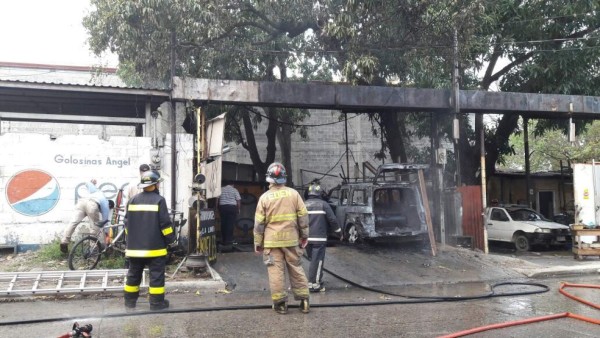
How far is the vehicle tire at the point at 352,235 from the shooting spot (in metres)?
12.3

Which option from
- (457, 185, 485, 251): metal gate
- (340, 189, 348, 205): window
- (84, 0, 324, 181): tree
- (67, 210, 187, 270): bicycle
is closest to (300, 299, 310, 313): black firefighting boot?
(67, 210, 187, 270): bicycle

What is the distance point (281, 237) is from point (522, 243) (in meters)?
12.0

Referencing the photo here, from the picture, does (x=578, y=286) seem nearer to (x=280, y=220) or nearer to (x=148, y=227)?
(x=280, y=220)

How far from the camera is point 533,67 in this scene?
14875mm

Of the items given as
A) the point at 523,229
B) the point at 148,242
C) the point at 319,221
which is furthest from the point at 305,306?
the point at 523,229

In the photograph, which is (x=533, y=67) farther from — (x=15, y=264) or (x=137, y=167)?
(x=15, y=264)

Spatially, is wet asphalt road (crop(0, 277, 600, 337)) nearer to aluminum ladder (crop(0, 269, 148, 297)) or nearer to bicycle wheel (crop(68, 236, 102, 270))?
aluminum ladder (crop(0, 269, 148, 297))

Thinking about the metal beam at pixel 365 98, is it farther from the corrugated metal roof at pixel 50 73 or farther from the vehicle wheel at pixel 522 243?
the corrugated metal roof at pixel 50 73

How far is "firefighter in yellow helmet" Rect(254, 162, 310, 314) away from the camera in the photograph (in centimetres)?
639

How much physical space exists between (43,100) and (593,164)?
43.2ft

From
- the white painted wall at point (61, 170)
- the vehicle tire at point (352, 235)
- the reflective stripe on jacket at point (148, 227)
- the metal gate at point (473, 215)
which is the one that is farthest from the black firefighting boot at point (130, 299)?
the metal gate at point (473, 215)

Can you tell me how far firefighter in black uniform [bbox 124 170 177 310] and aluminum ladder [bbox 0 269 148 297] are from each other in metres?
1.05

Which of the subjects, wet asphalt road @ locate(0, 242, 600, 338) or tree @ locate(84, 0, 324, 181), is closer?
wet asphalt road @ locate(0, 242, 600, 338)

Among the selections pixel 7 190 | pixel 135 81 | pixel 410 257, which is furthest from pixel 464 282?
pixel 135 81
